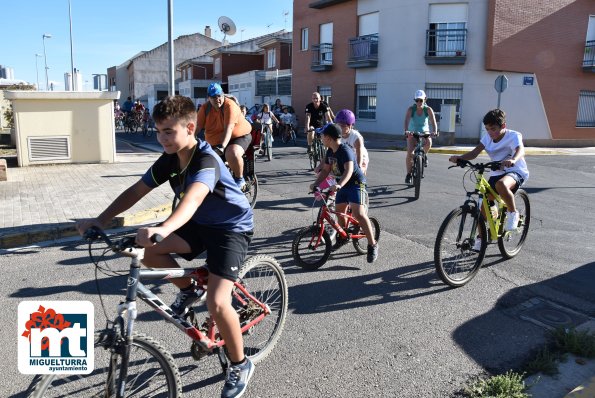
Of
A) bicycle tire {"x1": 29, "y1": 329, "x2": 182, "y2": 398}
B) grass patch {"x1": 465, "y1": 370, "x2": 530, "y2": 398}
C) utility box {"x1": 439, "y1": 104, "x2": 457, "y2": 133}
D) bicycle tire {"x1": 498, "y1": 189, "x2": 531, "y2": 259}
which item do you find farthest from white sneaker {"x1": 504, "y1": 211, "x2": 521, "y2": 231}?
utility box {"x1": 439, "y1": 104, "x2": 457, "y2": 133}

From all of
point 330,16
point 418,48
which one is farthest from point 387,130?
point 330,16

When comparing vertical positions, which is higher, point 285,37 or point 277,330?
point 285,37

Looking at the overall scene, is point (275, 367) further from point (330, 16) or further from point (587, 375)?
point (330, 16)

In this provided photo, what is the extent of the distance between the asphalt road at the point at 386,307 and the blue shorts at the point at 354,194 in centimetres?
70

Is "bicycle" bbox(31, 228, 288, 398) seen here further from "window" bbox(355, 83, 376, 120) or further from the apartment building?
"window" bbox(355, 83, 376, 120)

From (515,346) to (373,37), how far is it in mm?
24300

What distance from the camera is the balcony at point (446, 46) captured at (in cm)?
2350

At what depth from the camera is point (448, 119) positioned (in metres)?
21.7

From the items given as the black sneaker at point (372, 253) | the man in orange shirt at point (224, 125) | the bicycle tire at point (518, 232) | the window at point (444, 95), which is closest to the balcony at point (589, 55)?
the window at point (444, 95)

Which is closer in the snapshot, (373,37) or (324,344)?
(324,344)

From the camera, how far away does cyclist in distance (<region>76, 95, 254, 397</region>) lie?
2.82 metres

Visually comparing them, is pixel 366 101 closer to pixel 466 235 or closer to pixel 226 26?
pixel 466 235

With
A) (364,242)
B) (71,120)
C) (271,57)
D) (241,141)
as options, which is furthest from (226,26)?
(364,242)

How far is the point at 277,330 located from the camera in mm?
3797
